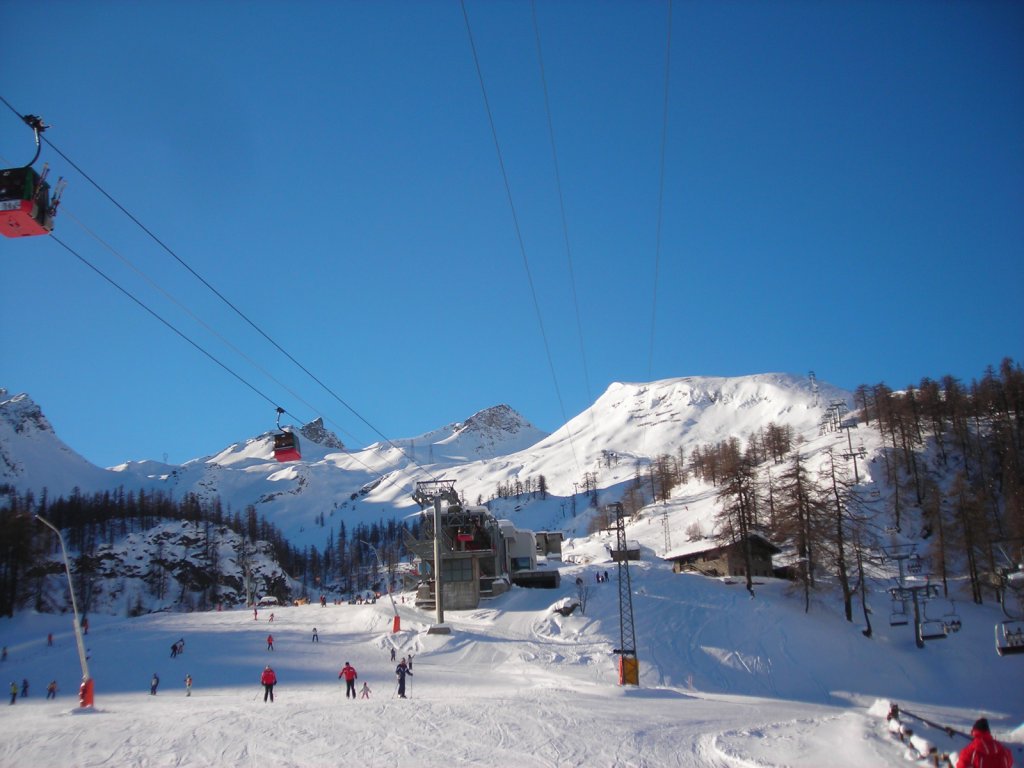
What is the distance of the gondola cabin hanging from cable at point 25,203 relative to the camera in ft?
41.2

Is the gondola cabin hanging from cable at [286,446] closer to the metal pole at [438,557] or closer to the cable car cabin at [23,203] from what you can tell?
the cable car cabin at [23,203]

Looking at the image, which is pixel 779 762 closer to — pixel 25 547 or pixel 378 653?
pixel 378 653

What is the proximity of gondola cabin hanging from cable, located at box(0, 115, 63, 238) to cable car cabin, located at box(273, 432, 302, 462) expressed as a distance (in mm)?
12529

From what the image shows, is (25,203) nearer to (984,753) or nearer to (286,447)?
(286,447)

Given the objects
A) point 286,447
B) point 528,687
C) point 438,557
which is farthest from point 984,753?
point 438,557

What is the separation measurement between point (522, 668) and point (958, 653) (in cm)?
2861

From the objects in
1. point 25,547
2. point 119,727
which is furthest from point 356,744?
point 25,547

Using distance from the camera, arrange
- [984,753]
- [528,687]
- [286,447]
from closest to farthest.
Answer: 1. [984,753]
2. [286,447]
3. [528,687]

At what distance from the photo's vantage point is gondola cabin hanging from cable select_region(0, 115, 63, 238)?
41.2ft

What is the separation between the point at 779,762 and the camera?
1748 cm

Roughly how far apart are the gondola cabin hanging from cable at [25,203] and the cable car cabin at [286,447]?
12529 mm

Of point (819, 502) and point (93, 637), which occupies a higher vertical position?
point (819, 502)

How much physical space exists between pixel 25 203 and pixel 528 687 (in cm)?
2758

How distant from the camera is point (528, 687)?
108 feet
